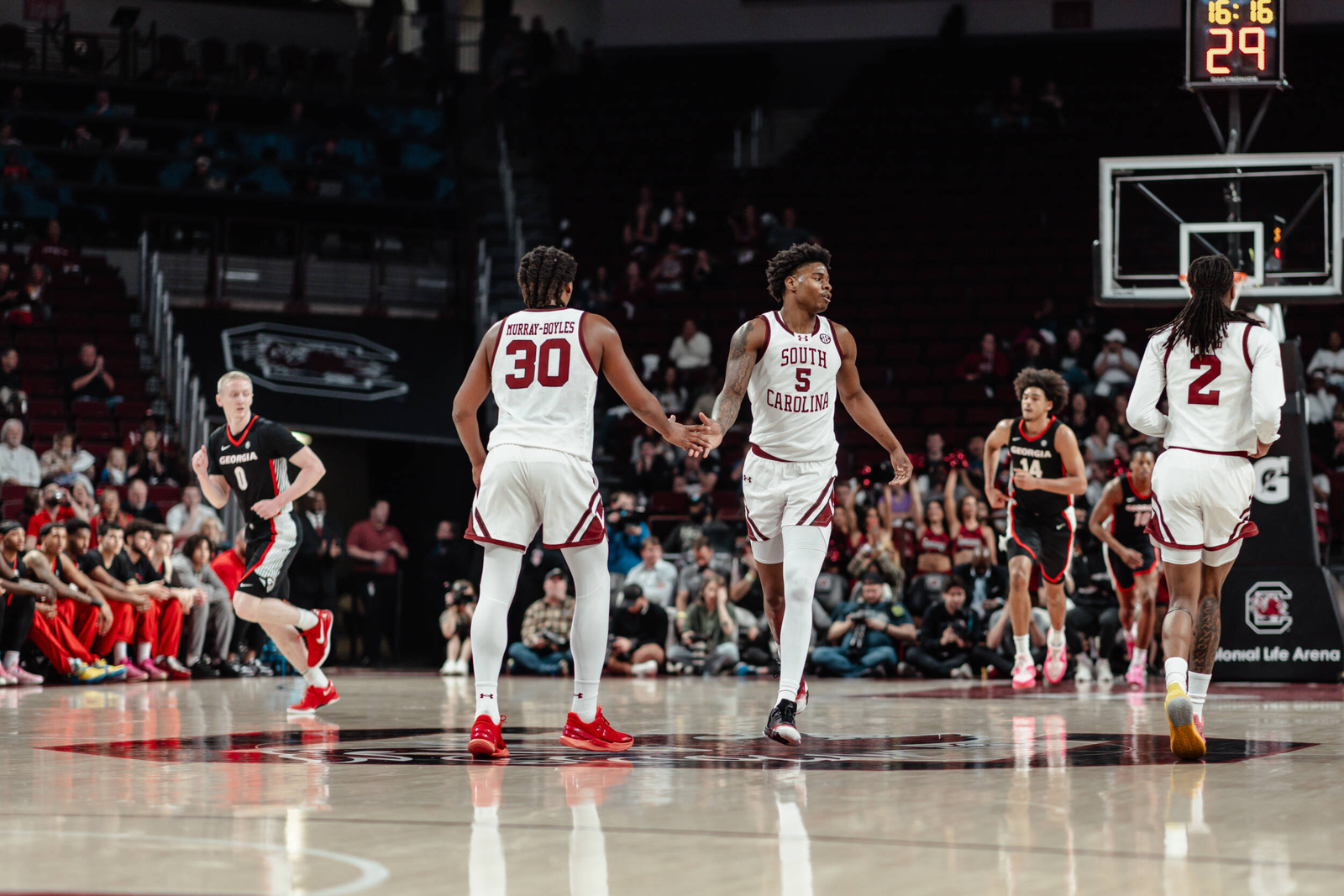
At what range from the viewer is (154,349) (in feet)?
60.8

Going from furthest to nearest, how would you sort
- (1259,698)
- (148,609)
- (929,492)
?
(929,492) → (148,609) → (1259,698)

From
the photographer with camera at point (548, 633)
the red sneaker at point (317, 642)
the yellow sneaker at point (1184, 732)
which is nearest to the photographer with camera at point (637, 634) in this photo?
the photographer with camera at point (548, 633)

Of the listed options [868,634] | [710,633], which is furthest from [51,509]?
[868,634]

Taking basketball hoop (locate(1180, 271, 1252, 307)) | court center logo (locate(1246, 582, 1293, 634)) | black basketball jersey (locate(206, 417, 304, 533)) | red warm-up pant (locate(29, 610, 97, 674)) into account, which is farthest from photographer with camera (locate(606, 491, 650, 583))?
black basketball jersey (locate(206, 417, 304, 533))

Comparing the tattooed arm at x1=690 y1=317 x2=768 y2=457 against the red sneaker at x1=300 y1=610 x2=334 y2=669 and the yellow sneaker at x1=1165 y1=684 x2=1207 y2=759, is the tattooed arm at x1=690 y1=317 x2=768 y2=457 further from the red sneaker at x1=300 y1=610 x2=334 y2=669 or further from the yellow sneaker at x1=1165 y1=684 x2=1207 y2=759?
the red sneaker at x1=300 y1=610 x2=334 y2=669

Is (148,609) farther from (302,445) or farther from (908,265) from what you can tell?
(908,265)

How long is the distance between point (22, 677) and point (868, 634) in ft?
23.6

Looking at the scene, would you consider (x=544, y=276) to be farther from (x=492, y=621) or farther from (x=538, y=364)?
(x=492, y=621)

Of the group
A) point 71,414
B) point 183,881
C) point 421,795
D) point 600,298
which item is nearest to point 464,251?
point 600,298

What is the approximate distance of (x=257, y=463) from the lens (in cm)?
884

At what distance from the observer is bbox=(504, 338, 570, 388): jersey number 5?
240 inches

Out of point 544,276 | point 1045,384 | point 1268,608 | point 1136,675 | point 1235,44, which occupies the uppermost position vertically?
point 1235,44

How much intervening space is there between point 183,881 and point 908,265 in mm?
18918

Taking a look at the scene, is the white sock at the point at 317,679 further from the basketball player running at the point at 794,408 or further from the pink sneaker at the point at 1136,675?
the pink sneaker at the point at 1136,675
